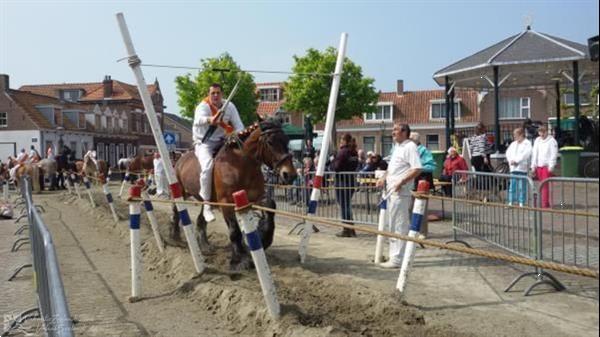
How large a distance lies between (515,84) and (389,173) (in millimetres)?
14695

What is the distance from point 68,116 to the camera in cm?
5950

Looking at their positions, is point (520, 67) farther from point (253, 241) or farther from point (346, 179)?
point (253, 241)

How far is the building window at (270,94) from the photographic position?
7176cm

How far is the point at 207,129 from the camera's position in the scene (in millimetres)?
Result: 8594

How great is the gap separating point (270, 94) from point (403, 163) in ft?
212

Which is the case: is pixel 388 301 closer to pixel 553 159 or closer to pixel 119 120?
pixel 553 159

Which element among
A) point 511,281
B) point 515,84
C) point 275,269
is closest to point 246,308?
point 275,269

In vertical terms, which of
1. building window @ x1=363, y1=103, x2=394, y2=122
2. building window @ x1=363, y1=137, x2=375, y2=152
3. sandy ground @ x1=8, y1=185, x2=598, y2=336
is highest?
building window @ x1=363, y1=103, x2=394, y2=122

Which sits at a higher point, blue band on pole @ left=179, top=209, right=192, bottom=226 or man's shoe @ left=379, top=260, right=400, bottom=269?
blue band on pole @ left=179, top=209, right=192, bottom=226

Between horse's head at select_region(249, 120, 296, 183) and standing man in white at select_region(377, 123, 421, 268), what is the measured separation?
1.63m

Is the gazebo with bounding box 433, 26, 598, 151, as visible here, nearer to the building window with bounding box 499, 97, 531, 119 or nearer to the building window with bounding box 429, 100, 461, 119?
the building window with bounding box 499, 97, 531, 119

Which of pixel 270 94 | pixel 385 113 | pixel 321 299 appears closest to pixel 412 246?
pixel 321 299

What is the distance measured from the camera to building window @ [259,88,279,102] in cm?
7176

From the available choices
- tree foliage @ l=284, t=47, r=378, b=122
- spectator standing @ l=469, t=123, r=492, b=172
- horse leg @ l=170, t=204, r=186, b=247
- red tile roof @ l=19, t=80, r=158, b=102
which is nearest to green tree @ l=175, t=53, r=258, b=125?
tree foliage @ l=284, t=47, r=378, b=122
